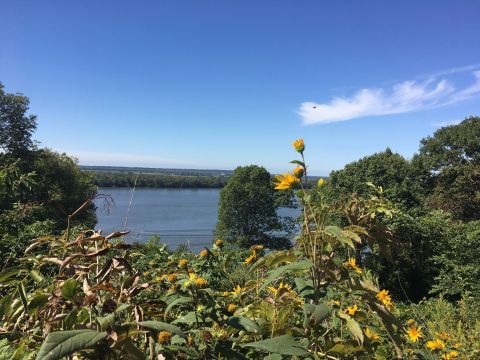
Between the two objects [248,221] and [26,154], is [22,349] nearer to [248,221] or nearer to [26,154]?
[26,154]

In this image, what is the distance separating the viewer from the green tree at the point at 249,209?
77.8 feet

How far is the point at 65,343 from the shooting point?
49cm

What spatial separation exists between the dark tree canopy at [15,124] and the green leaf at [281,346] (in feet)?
69.6

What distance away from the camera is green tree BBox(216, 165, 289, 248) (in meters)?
23.7

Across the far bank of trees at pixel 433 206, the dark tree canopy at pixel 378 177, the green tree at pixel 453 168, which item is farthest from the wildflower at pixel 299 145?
the green tree at pixel 453 168

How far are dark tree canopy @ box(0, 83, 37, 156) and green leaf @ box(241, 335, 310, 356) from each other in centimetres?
2123

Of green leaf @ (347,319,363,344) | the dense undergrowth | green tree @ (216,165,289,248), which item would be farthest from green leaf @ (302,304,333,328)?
green tree @ (216,165,289,248)

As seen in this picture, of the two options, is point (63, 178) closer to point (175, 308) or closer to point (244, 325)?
point (175, 308)

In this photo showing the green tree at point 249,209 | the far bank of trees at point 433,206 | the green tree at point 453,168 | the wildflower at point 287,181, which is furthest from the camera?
the green tree at point 249,209

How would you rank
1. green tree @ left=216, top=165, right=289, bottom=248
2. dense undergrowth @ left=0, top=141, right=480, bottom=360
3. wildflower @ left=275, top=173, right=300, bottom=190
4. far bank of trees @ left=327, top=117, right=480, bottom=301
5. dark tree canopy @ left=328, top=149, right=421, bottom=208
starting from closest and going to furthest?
1. dense undergrowth @ left=0, top=141, right=480, bottom=360
2. wildflower @ left=275, top=173, right=300, bottom=190
3. far bank of trees @ left=327, top=117, right=480, bottom=301
4. dark tree canopy @ left=328, top=149, right=421, bottom=208
5. green tree @ left=216, top=165, right=289, bottom=248

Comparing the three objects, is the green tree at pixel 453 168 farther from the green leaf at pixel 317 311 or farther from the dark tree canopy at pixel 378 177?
the green leaf at pixel 317 311

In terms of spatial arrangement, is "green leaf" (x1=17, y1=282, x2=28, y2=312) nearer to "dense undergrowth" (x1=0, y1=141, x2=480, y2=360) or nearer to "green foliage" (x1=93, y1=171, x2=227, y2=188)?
"dense undergrowth" (x1=0, y1=141, x2=480, y2=360)

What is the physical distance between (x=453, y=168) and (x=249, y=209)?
12.0 metres

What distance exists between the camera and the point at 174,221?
38062 mm
